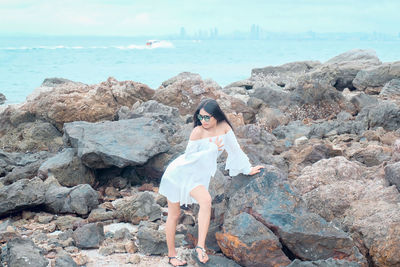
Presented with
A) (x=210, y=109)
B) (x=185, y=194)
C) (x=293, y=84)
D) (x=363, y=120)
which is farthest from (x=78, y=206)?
(x=293, y=84)

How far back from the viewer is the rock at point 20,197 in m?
6.53

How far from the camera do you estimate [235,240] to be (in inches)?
190

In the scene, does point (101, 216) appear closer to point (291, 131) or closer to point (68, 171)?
point (68, 171)

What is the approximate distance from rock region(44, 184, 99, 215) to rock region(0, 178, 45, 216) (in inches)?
4.9

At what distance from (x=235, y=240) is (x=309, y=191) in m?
1.85

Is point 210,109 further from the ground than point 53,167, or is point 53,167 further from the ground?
point 210,109

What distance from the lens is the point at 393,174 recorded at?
6.11 meters

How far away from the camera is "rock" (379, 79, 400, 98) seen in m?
15.1

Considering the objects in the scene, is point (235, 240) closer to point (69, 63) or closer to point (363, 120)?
point (363, 120)

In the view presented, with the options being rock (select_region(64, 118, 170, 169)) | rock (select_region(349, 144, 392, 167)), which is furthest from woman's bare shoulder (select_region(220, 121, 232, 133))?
rock (select_region(349, 144, 392, 167))

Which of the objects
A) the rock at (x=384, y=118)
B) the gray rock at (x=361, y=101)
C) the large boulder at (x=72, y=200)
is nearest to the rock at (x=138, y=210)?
the large boulder at (x=72, y=200)

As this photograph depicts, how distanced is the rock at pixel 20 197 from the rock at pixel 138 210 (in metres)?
1.06

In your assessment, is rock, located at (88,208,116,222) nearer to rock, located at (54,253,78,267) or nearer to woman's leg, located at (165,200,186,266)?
rock, located at (54,253,78,267)

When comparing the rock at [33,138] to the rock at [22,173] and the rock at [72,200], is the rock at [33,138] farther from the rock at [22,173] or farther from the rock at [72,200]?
the rock at [72,200]
